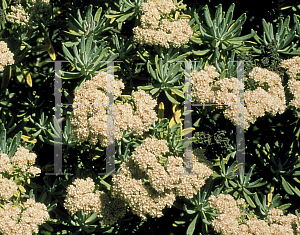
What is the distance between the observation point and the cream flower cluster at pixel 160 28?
2828mm

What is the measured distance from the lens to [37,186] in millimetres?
2967

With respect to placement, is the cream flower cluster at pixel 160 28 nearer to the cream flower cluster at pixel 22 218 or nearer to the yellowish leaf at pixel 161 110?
the yellowish leaf at pixel 161 110

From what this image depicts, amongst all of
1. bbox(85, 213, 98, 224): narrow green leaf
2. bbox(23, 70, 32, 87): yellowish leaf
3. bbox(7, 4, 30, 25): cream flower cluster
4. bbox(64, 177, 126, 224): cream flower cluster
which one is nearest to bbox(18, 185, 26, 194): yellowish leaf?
bbox(64, 177, 126, 224): cream flower cluster

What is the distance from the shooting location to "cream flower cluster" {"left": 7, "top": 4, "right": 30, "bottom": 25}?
3057 mm

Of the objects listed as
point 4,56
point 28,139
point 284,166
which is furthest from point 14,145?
point 284,166

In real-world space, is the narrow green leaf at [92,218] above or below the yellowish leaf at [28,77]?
below

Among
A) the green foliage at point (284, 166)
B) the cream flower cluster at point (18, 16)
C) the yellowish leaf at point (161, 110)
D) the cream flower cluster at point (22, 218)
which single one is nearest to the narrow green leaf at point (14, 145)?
the cream flower cluster at point (22, 218)

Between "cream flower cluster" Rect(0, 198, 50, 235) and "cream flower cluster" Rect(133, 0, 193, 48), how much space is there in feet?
4.57

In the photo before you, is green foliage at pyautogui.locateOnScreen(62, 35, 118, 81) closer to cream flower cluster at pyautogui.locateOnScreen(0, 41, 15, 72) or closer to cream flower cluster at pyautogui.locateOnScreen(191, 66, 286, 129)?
cream flower cluster at pyautogui.locateOnScreen(0, 41, 15, 72)

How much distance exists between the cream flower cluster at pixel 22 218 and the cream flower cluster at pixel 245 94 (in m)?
1.35

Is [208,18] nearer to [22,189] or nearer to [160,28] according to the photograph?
[160,28]

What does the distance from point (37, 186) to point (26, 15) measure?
1.35 m

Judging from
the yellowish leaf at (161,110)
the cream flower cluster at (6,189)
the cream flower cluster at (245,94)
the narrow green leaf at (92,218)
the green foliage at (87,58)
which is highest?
the green foliage at (87,58)

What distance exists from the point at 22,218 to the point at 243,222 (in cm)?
153
